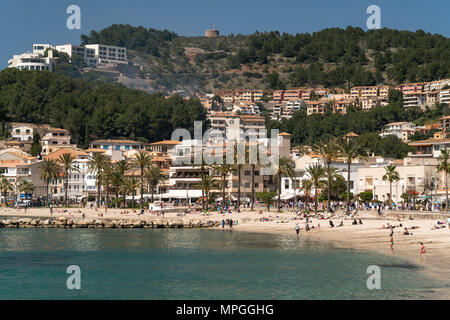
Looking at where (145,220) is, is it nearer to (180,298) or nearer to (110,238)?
(110,238)

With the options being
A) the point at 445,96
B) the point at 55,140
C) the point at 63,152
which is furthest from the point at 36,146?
the point at 445,96

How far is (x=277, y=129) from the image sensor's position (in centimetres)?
18525

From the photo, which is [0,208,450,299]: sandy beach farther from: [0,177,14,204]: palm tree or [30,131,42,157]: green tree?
[30,131,42,157]: green tree

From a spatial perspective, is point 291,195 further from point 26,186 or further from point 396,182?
point 26,186

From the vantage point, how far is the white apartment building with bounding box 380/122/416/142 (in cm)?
16638

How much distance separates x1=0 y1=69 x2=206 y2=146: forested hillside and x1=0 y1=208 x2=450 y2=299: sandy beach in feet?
218

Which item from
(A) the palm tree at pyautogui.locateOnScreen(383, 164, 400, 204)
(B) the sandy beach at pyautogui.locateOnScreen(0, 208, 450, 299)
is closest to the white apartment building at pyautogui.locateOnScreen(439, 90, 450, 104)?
(A) the palm tree at pyautogui.locateOnScreen(383, 164, 400, 204)

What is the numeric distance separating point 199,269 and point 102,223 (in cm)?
3153

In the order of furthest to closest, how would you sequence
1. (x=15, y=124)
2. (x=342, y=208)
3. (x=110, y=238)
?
(x=15, y=124), (x=342, y=208), (x=110, y=238)

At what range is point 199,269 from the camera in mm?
42625

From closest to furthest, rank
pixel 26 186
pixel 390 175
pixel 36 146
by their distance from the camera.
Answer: pixel 390 175, pixel 26 186, pixel 36 146

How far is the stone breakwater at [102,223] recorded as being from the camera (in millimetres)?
71125

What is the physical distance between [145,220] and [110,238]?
39.4 ft
